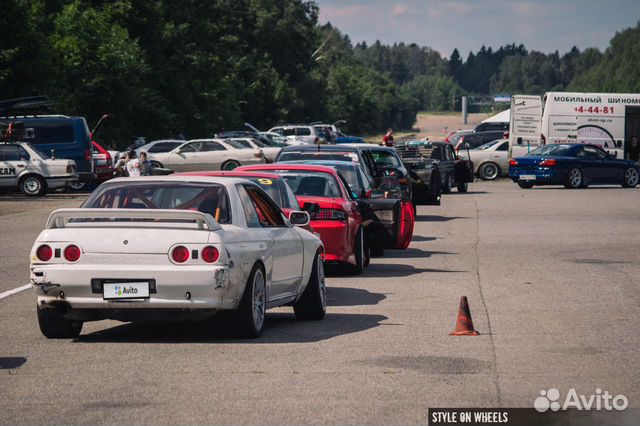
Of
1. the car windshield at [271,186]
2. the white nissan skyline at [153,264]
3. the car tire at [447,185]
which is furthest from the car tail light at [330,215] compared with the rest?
the car tire at [447,185]

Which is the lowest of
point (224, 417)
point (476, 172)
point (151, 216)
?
point (476, 172)

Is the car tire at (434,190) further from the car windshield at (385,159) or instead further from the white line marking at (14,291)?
the white line marking at (14,291)

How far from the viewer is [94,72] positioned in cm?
5656

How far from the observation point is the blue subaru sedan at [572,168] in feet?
147

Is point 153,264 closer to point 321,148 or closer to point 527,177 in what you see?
point 321,148

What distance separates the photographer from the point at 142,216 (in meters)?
10.6

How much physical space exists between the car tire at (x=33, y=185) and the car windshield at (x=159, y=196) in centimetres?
2554

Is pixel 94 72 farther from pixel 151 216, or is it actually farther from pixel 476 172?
pixel 151 216

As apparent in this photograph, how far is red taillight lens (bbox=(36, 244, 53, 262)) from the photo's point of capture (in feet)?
35.1

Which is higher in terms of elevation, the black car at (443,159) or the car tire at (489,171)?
the black car at (443,159)

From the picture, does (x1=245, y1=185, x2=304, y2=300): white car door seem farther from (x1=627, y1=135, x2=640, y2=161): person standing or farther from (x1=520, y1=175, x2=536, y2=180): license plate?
(x1=627, y1=135, x2=640, y2=161): person standing

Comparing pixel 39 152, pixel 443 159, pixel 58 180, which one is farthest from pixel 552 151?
pixel 39 152

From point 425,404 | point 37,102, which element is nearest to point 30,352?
point 425,404

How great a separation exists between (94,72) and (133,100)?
2848mm
